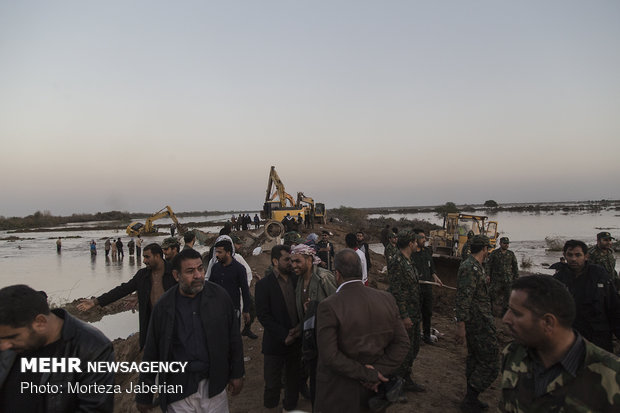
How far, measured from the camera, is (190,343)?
8.59ft

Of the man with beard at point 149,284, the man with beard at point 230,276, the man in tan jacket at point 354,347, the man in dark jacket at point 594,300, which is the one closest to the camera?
the man in tan jacket at point 354,347

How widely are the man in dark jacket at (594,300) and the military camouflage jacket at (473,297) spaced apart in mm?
815

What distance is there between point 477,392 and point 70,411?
3.90m

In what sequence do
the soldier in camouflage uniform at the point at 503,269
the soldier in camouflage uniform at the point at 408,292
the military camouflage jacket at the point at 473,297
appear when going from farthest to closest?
the soldier in camouflage uniform at the point at 503,269 < the soldier in camouflage uniform at the point at 408,292 < the military camouflage jacket at the point at 473,297

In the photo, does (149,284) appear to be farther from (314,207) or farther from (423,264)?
(314,207)

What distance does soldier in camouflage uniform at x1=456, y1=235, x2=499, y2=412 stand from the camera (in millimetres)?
3771

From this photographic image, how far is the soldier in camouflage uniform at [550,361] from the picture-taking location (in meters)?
1.42

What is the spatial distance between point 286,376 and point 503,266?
5490 millimetres

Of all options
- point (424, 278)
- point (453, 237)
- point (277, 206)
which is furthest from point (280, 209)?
point (424, 278)

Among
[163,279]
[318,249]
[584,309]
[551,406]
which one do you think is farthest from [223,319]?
[318,249]

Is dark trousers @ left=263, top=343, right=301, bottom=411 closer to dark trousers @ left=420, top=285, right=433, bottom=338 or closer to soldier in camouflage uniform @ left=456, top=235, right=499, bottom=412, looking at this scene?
soldier in camouflage uniform @ left=456, top=235, right=499, bottom=412

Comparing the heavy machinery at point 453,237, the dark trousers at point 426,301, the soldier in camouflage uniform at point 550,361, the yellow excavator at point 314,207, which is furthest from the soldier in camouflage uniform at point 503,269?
the yellow excavator at point 314,207

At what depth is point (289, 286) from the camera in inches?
146

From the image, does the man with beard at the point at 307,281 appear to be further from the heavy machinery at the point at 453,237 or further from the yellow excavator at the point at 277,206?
the yellow excavator at the point at 277,206
